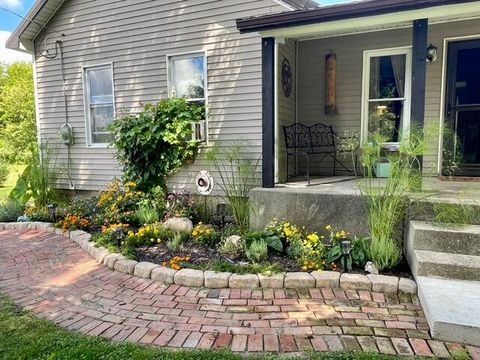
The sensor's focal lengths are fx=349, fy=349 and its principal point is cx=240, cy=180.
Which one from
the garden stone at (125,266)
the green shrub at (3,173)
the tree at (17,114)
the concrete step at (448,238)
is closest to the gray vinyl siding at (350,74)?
the concrete step at (448,238)

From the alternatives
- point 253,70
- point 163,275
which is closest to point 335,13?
point 253,70

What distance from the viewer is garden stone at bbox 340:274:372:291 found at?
319cm

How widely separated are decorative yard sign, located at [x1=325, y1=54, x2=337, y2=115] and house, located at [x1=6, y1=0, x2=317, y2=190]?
3.62 ft

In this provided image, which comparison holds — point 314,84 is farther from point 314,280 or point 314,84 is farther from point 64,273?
point 64,273

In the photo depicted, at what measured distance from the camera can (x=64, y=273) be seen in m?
3.87

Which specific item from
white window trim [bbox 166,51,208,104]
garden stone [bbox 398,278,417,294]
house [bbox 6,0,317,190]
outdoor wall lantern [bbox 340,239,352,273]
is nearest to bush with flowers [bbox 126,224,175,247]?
house [bbox 6,0,317,190]

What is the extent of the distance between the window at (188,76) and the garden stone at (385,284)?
13.3 ft

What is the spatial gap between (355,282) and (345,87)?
3.81m

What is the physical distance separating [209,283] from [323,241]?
151cm

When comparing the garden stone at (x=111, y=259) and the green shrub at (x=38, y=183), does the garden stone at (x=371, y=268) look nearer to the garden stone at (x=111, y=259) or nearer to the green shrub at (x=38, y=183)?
the garden stone at (x=111, y=259)

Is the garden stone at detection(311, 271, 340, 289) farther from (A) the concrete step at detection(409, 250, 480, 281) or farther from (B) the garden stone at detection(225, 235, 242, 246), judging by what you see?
(B) the garden stone at detection(225, 235, 242, 246)

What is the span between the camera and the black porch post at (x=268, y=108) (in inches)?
174

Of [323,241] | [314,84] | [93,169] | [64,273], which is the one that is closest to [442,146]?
[314,84]

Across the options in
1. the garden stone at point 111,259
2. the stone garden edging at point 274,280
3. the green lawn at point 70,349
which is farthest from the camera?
the garden stone at point 111,259
